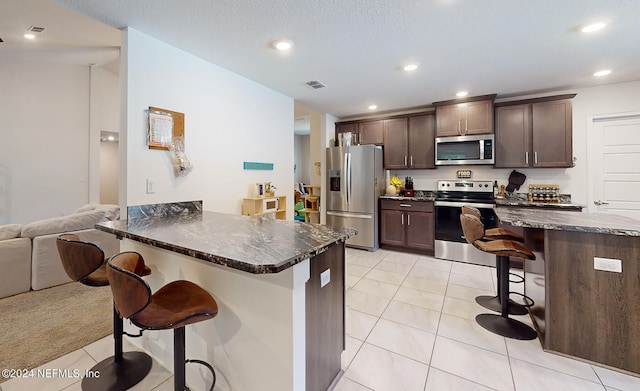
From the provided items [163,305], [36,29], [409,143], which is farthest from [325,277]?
[36,29]

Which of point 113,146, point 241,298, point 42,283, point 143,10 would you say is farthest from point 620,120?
point 113,146

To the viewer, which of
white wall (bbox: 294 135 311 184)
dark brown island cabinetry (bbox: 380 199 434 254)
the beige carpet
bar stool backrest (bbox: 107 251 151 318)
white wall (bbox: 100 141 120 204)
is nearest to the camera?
bar stool backrest (bbox: 107 251 151 318)

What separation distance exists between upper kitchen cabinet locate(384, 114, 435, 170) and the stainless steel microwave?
196 millimetres

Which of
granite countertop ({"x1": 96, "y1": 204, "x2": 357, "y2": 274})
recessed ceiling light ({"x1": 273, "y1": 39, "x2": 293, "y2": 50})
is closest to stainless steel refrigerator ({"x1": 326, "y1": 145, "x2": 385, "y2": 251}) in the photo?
recessed ceiling light ({"x1": 273, "y1": 39, "x2": 293, "y2": 50})

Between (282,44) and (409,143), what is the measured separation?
2.97 m

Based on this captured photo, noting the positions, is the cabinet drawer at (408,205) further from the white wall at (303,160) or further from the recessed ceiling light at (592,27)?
the white wall at (303,160)

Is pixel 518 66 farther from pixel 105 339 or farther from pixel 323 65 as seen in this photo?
pixel 105 339

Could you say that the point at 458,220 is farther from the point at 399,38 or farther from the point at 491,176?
the point at 399,38

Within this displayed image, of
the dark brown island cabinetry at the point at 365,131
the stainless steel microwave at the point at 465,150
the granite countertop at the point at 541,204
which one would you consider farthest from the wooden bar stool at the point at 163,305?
the dark brown island cabinetry at the point at 365,131

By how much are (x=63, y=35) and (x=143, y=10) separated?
105 inches

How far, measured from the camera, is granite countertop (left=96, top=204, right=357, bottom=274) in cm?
109

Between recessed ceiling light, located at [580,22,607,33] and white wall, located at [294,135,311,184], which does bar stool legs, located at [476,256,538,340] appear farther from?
white wall, located at [294,135,311,184]

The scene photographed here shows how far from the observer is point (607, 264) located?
171 cm

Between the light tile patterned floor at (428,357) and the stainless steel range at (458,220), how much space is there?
3.44 feet
